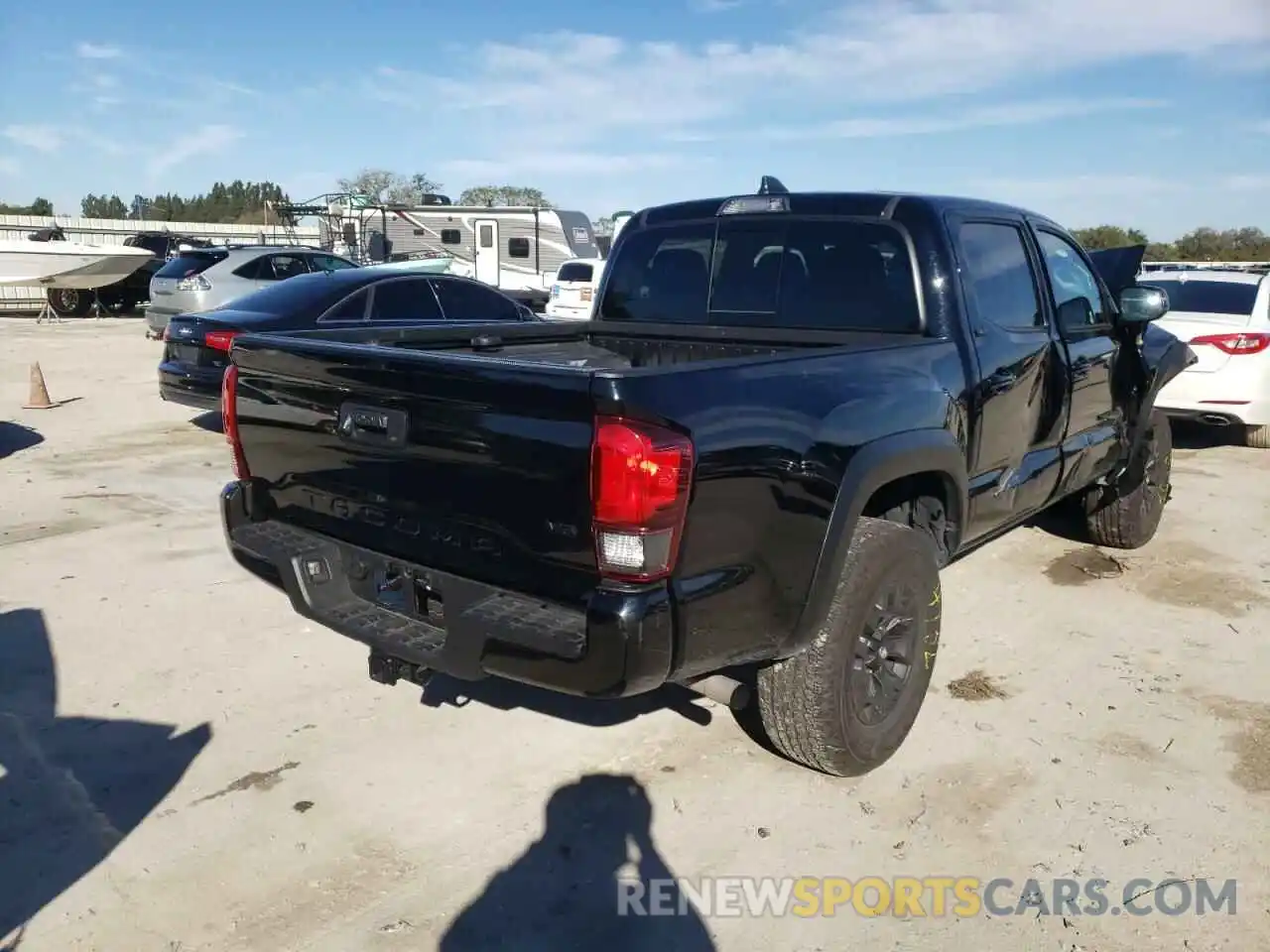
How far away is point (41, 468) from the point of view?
25.5 feet

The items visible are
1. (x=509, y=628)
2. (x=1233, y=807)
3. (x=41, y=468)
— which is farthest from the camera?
(x=41, y=468)

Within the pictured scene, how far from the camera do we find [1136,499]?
5922 mm

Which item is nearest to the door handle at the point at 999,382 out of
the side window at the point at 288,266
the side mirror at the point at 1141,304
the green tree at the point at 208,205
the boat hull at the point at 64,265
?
the side mirror at the point at 1141,304

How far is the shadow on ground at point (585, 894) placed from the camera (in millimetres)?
2637

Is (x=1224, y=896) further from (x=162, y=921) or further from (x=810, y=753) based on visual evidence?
(x=162, y=921)

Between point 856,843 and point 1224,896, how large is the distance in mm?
1032

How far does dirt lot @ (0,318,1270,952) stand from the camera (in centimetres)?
272

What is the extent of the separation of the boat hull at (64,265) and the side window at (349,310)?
626 inches

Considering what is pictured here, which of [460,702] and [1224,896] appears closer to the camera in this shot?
[1224,896]

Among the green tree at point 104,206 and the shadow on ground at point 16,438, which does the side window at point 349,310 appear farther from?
the green tree at point 104,206

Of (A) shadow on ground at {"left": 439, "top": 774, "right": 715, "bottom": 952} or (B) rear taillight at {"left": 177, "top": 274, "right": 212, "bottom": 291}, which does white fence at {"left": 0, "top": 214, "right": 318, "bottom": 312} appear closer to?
(B) rear taillight at {"left": 177, "top": 274, "right": 212, "bottom": 291}

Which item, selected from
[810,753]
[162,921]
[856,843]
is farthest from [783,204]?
[162,921]

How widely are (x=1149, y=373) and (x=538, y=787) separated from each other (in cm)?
411

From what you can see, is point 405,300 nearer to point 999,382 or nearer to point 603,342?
point 603,342
